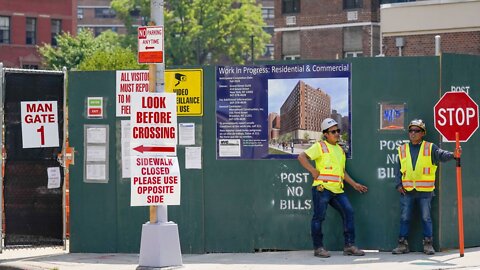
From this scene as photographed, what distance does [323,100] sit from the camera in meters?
14.6

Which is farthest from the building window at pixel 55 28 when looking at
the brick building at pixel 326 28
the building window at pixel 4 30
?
the brick building at pixel 326 28

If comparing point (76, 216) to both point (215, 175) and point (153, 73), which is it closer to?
point (215, 175)

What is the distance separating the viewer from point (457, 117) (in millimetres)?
13930

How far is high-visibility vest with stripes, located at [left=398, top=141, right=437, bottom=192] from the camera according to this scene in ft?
46.4

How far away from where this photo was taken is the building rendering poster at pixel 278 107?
14.6 m

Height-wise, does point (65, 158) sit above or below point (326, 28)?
below

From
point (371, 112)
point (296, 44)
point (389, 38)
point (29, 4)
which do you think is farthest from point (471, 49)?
point (29, 4)

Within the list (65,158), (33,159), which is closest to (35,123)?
(33,159)

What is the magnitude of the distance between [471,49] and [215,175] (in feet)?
105

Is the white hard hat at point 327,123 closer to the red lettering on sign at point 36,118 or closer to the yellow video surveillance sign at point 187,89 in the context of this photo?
the yellow video surveillance sign at point 187,89

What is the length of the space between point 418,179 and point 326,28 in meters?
49.2

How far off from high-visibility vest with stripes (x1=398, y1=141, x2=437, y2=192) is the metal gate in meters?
A: 5.35

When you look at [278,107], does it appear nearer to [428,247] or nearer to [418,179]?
[418,179]

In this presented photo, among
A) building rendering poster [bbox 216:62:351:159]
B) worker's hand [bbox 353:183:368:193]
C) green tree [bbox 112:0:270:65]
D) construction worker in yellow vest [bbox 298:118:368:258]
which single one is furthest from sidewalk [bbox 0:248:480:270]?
green tree [bbox 112:0:270:65]
